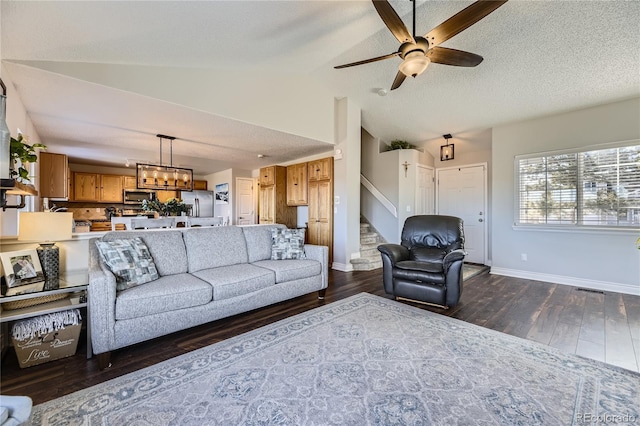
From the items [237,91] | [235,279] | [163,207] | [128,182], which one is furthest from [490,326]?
[128,182]

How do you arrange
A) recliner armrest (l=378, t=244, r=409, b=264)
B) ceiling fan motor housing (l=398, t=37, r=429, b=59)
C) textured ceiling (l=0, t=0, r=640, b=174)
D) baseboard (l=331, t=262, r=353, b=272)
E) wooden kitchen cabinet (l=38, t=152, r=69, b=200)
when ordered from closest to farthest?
1. textured ceiling (l=0, t=0, r=640, b=174)
2. ceiling fan motor housing (l=398, t=37, r=429, b=59)
3. recliner armrest (l=378, t=244, r=409, b=264)
4. wooden kitchen cabinet (l=38, t=152, r=69, b=200)
5. baseboard (l=331, t=262, r=353, b=272)

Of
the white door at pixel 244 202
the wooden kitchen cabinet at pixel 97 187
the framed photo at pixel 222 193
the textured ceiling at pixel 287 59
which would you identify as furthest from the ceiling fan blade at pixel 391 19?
the wooden kitchen cabinet at pixel 97 187

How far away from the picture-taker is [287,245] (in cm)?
358

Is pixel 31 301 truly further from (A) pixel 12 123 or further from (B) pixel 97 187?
(B) pixel 97 187

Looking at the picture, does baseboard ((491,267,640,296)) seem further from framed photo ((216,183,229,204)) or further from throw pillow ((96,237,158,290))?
framed photo ((216,183,229,204))

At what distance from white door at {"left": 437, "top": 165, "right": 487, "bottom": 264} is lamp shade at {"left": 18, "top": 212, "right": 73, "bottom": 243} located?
645 centimetres

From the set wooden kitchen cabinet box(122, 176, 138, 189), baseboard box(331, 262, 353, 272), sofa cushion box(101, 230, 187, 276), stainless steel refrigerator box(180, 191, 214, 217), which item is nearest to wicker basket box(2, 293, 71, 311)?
sofa cushion box(101, 230, 187, 276)

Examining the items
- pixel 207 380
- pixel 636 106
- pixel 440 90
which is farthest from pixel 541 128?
pixel 207 380

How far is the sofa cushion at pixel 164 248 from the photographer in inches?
109

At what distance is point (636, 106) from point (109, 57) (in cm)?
638

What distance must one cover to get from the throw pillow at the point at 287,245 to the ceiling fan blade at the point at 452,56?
98.3 inches

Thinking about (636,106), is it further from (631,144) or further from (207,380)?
(207,380)

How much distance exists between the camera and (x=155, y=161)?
662 centimetres

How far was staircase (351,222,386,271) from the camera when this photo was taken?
5094 millimetres
